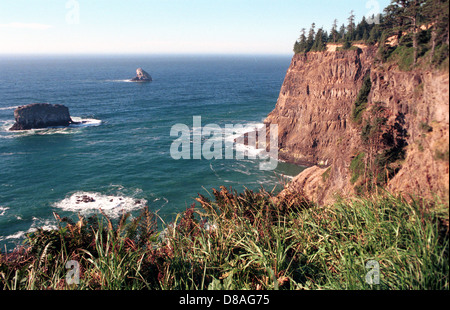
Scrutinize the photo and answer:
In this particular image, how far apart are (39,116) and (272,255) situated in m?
86.0

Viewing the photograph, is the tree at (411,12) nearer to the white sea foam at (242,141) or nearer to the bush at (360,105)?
the bush at (360,105)

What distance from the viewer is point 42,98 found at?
11462cm

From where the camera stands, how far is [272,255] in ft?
32.5

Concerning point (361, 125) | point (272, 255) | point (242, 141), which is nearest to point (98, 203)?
point (361, 125)

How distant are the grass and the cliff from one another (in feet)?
5.68

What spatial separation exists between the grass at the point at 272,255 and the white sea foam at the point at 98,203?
99.3 feet

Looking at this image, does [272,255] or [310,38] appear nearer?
[272,255]

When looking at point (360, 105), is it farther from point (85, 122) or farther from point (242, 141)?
point (85, 122)

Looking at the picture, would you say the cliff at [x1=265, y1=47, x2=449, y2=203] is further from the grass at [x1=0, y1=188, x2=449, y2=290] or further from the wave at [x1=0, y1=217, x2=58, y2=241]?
the wave at [x1=0, y1=217, x2=58, y2=241]

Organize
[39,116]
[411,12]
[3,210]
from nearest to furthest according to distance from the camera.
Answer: [411,12], [3,210], [39,116]

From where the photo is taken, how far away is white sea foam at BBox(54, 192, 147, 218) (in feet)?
136

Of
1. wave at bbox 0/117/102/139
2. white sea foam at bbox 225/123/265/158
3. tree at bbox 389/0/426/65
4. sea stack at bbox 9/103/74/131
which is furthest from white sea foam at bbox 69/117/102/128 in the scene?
tree at bbox 389/0/426/65
